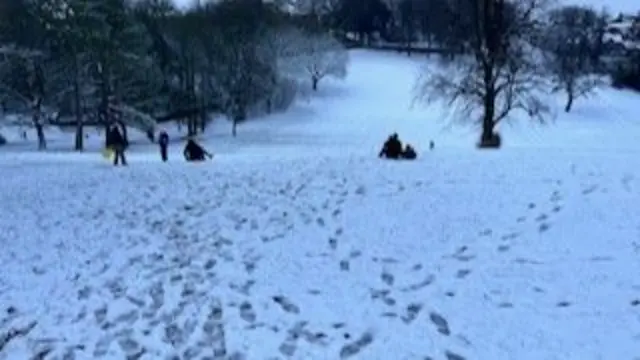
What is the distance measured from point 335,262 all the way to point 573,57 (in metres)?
84.1

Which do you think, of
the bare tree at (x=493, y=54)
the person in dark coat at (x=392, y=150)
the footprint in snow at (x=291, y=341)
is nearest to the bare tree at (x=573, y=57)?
the bare tree at (x=493, y=54)

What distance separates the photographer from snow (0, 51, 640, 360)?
11773 mm

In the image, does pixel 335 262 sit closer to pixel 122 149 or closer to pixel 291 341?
pixel 291 341

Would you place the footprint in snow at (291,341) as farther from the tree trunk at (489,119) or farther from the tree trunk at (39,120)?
the tree trunk at (39,120)

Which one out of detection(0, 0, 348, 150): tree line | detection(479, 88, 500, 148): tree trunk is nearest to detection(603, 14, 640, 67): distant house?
detection(0, 0, 348, 150): tree line

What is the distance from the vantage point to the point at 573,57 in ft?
308

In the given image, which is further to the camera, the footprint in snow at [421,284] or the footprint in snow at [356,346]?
the footprint in snow at [421,284]

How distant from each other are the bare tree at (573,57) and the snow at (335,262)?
1887 inches

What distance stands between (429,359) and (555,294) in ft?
8.54

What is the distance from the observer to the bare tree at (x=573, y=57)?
277ft

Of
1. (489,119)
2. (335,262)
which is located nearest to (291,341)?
(335,262)

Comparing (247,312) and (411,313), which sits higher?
(411,313)

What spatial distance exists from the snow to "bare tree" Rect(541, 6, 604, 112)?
4792 centimetres

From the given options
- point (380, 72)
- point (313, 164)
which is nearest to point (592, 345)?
point (313, 164)
